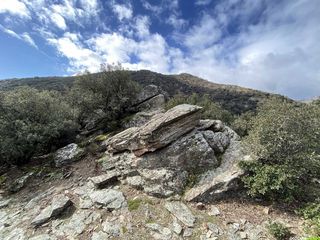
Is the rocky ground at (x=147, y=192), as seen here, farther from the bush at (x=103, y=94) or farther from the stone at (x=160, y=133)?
the bush at (x=103, y=94)

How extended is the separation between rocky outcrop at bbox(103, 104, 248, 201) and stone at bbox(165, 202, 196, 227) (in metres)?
0.77

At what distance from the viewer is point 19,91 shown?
74.9 ft

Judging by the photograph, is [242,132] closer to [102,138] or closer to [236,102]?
[102,138]

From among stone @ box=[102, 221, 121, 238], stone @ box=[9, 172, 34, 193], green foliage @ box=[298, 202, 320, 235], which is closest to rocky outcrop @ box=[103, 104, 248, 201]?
stone @ box=[102, 221, 121, 238]

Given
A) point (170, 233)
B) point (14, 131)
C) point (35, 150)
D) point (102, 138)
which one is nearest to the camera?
point (170, 233)

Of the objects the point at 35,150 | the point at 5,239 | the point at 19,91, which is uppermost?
the point at 19,91

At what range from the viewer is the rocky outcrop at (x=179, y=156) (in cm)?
1468

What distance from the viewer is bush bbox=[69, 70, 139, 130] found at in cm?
2962

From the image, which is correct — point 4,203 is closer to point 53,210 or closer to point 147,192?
point 53,210

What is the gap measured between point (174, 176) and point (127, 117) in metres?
15.7

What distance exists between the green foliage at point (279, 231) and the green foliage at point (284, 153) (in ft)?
7.29

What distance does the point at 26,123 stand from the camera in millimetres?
20672

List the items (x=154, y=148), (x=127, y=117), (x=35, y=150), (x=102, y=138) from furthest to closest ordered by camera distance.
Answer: (x=127, y=117) < (x=102, y=138) < (x=35, y=150) < (x=154, y=148)

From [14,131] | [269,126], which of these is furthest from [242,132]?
[14,131]
